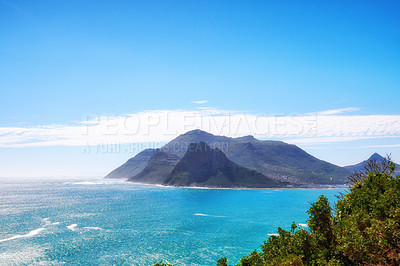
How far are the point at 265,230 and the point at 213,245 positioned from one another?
3538 cm

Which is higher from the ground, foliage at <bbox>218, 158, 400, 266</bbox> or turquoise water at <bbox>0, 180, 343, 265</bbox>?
foliage at <bbox>218, 158, 400, 266</bbox>

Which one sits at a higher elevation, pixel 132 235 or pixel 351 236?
pixel 351 236

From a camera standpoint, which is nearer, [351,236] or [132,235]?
[351,236]

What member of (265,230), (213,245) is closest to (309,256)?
(213,245)

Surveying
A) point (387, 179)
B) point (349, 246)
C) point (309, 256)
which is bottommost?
point (309, 256)

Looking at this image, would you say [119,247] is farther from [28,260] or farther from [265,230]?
[265,230]

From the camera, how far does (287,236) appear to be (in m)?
33.1

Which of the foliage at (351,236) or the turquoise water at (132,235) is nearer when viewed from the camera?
the foliage at (351,236)

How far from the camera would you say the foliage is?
25.9 metres

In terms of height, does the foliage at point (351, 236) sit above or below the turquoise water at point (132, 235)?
above

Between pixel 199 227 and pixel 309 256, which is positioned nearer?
pixel 309 256

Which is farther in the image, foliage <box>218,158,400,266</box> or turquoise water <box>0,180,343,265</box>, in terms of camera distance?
turquoise water <box>0,180,343,265</box>

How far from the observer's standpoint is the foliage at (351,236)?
84.9 feet

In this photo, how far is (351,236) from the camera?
27.5 m
